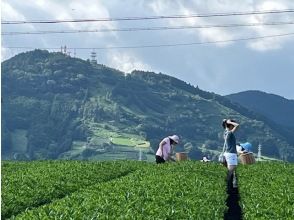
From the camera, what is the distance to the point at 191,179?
69.9 ft

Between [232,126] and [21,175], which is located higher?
[232,126]

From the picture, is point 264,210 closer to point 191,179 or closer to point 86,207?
point 86,207

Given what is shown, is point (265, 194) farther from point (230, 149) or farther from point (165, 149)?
point (165, 149)

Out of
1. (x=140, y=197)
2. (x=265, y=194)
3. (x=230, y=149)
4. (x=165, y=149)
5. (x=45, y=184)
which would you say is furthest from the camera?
(x=165, y=149)

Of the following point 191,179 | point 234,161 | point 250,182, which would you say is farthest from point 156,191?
point 234,161

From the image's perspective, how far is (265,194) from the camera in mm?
17766

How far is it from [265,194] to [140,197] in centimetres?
428

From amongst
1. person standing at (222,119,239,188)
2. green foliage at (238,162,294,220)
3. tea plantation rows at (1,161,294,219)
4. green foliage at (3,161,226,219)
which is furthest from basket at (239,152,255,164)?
green foliage at (3,161,226,219)

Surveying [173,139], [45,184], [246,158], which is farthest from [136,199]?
[246,158]

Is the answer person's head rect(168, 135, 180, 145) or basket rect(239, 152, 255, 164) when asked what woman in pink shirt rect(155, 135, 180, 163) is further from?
basket rect(239, 152, 255, 164)

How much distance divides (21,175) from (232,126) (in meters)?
Answer: 8.88

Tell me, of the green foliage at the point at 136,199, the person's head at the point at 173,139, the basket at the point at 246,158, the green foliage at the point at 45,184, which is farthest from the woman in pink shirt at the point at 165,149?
the green foliage at the point at 136,199

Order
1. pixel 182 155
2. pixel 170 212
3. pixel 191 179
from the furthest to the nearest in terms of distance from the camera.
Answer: pixel 182 155 → pixel 191 179 → pixel 170 212

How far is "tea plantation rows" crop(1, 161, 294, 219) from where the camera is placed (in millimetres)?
13109
